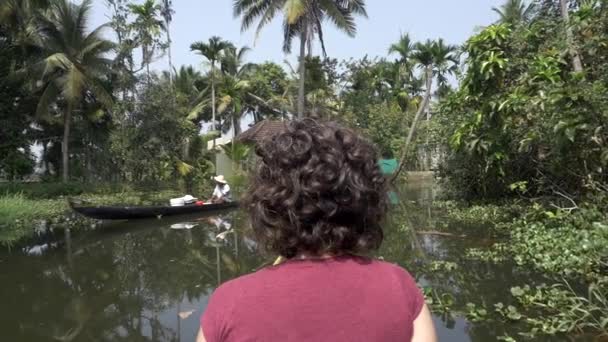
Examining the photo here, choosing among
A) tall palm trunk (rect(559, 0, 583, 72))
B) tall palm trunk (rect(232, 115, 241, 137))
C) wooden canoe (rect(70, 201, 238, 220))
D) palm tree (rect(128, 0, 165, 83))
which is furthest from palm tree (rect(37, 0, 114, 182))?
tall palm trunk (rect(559, 0, 583, 72))

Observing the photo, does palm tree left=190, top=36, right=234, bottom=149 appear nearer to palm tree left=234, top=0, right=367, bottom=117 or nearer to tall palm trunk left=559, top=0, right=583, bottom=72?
palm tree left=234, top=0, right=367, bottom=117

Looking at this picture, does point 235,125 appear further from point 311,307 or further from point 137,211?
point 311,307

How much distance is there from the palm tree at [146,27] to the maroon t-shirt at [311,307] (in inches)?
773

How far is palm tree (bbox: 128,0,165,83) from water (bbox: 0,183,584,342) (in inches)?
417

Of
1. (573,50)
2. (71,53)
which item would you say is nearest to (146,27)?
(71,53)

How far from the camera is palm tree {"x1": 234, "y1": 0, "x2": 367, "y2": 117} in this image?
18531 millimetres

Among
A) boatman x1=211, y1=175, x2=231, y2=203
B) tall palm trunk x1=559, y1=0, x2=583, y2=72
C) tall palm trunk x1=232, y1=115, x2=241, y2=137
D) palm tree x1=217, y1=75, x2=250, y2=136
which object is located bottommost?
boatman x1=211, y1=175, x2=231, y2=203

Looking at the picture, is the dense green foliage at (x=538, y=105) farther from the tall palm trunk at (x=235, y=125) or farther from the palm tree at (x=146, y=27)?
the tall palm trunk at (x=235, y=125)

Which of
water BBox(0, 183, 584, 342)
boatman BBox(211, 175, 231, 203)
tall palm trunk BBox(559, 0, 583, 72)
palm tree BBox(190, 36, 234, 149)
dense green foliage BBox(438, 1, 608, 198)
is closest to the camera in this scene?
water BBox(0, 183, 584, 342)

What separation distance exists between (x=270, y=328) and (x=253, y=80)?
1123 inches

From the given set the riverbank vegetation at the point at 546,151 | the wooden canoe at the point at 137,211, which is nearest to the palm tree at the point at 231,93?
the wooden canoe at the point at 137,211

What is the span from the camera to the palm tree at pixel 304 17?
60.8ft

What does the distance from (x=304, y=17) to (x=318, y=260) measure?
59.4 ft

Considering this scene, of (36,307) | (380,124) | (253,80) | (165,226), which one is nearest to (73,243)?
(165,226)
